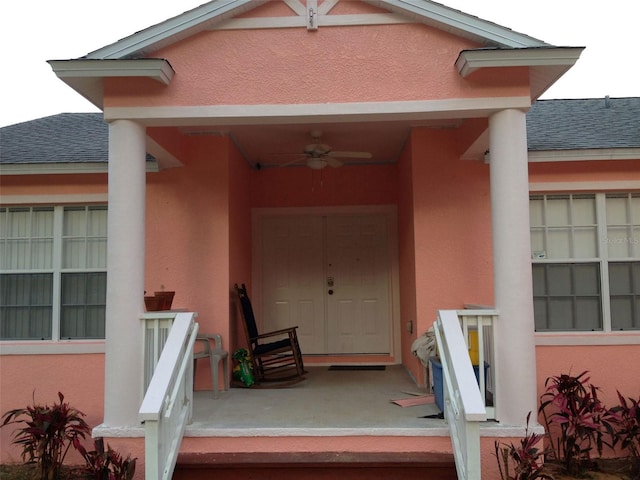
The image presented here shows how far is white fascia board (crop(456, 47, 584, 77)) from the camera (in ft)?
13.7

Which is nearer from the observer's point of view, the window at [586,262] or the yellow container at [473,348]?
the yellow container at [473,348]

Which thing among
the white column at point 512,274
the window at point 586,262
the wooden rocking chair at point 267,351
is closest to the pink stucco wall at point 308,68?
the white column at point 512,274

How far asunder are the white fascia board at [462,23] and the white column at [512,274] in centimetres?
57

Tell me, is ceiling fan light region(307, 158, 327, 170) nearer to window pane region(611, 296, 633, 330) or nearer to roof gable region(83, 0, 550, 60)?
roof gable region(83, 0, 550, 60)

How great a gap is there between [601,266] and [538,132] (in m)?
1.66

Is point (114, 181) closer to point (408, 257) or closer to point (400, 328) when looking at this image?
point (408, 257)

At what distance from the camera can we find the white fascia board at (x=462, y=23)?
14.2ft

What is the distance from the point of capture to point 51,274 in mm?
6062

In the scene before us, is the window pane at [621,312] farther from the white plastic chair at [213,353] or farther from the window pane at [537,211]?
the white plastic chair at [213,353]

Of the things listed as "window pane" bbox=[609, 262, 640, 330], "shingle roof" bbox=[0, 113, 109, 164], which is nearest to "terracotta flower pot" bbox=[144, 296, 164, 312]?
"shingle roof" bbox=[0, 113, 109, 164]

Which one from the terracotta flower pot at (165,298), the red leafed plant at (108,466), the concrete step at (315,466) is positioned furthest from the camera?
the terracotta flower pot at (165,298)

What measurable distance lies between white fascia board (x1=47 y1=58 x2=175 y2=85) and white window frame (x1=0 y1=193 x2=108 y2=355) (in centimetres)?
197

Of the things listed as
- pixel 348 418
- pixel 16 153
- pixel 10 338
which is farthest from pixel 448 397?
pixel 16 153

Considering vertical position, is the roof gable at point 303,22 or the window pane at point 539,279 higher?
the roof gable at point 303,22
